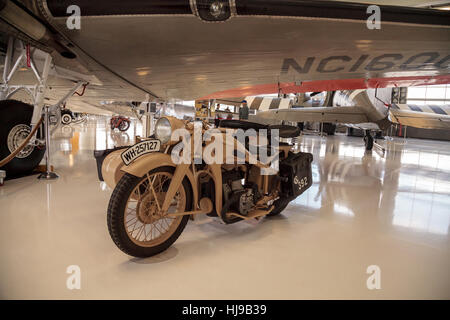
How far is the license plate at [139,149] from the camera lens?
1.62 meters

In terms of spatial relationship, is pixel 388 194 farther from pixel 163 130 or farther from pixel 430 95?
pixel 430 95

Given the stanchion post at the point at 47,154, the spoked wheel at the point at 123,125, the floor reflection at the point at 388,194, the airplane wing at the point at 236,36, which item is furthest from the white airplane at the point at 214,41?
the spoked wheel at the point at 123,125

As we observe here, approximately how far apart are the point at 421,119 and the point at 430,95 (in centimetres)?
1718

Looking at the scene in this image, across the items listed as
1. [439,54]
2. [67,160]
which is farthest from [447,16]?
[67,160]

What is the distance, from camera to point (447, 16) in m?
1.89

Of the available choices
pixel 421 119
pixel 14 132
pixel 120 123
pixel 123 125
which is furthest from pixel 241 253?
pixel 123 125

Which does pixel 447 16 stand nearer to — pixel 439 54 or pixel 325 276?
pixel 439 54

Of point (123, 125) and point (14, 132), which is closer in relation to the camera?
point (14, 132)

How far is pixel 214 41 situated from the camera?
224cm

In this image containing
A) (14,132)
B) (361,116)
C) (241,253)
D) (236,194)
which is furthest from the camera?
(361,116)

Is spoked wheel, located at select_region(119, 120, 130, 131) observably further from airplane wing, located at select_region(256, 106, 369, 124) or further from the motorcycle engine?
the motorcycle engine

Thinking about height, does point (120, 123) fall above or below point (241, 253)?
above

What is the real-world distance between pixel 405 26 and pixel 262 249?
202 centimetres

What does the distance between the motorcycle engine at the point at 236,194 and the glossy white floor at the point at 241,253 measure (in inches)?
10.7
